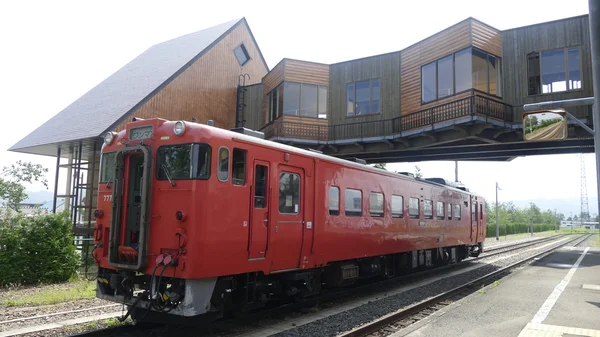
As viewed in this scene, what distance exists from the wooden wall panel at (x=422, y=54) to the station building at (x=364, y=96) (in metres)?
0.05

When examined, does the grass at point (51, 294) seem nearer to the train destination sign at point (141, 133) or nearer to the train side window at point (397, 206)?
the train destination sign at point (141, 133)

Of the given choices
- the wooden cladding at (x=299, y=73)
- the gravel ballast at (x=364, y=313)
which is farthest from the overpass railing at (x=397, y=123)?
the gravel ballast at (x=364, y=313)

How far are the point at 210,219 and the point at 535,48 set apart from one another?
54.5 feet

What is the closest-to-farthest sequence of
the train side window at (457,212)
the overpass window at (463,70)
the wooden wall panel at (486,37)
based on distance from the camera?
the train side window at (457,212), the overpass window at (463,70), the wooden wall panel at (486,37)

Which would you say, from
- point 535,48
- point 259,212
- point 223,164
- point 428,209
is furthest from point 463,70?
point 223,164

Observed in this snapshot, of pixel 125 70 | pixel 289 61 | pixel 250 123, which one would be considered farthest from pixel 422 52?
pixel 125 70

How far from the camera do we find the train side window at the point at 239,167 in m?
6.58

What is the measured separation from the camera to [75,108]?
859 inches

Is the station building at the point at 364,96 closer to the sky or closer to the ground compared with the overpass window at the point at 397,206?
closer to the sky

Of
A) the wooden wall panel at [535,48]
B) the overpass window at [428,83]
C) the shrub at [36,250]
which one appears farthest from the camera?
the overpass window at [428,83]

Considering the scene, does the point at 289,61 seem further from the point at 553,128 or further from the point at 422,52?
the point at 553,128

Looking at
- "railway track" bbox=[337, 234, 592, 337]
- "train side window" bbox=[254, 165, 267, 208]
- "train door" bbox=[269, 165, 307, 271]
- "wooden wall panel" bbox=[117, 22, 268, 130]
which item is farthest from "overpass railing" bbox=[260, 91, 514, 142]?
"train side window" bbox=[254, 165, 267, 208]

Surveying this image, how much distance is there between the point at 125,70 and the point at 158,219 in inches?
868

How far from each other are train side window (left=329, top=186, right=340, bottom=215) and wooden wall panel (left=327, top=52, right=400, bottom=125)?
1172cm
